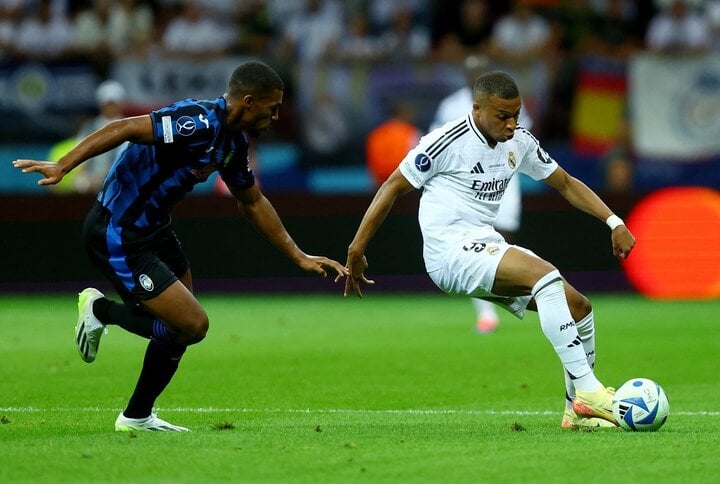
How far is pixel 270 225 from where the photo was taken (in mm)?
7988

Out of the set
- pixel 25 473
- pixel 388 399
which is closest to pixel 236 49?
pixel 388 399

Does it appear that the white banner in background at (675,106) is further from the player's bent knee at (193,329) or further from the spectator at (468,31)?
the player's bent knee at (193,329)

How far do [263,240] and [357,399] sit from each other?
347 inches

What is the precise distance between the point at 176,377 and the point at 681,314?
7.13 m

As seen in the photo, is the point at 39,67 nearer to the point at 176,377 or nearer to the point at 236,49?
the point at 236,49

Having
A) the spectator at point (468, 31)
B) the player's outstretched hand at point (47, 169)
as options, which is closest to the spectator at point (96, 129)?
the spectator at point (468, 31)

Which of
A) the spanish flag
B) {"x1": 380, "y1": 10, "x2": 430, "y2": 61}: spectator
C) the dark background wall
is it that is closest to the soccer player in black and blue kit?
the dark background wall

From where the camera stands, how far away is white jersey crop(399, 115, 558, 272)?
796 cm

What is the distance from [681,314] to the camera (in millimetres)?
15516

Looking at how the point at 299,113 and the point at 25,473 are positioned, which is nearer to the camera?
the point at 25,473

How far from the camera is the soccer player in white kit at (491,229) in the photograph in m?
7.51

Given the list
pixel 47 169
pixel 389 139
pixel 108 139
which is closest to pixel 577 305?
pixel 108 139

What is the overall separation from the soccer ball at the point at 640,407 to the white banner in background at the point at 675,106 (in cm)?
1244

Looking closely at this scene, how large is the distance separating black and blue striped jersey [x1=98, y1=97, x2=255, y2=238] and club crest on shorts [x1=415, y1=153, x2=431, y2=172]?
1083 mm
